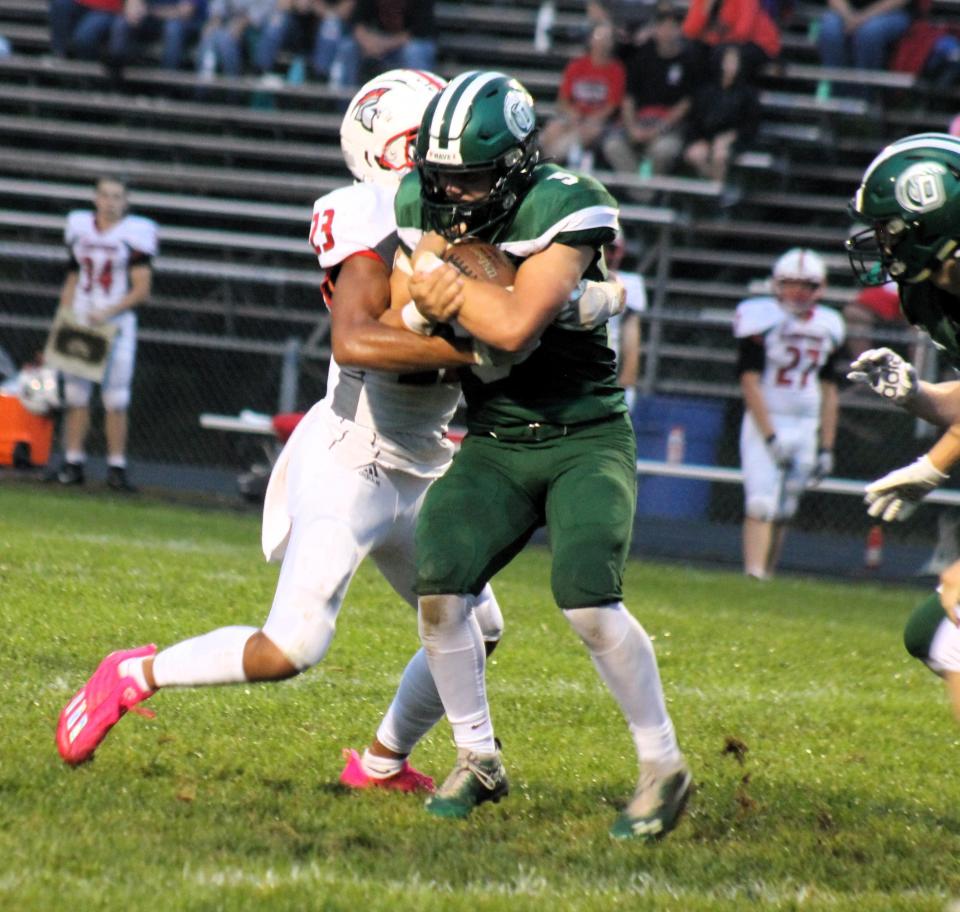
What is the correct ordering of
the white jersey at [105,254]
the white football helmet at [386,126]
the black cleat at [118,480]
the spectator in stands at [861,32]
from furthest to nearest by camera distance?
the spectator in stands at [861,32] → the white jersey at [105,254] → the black cleat at [118,480] → the white football helmet at [386,126]

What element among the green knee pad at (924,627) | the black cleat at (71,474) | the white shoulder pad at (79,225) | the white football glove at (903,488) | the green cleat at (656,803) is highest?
the white football glove at (903,488)

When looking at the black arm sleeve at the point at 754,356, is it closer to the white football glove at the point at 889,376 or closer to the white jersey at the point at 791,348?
the white jersey at the point at 791,348

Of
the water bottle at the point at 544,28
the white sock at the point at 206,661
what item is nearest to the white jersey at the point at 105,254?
the water bottle at the point at 544,28

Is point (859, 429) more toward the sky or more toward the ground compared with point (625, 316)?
more toward the ground

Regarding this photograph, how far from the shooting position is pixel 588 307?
3.66 m

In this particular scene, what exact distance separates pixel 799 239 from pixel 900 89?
1.77 meters

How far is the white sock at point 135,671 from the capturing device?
389 centimetres

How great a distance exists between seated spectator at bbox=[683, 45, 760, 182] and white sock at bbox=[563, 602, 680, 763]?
34.7 feet

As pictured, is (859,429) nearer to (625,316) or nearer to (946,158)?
(625,316)

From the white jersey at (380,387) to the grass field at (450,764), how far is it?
0.85 m

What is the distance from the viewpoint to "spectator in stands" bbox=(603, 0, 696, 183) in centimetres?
1383

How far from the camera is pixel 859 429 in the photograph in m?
11.9

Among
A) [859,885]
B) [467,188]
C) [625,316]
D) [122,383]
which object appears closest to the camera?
[859,885]

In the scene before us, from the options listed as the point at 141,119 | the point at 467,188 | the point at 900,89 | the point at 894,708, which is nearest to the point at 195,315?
the point at 141,119
